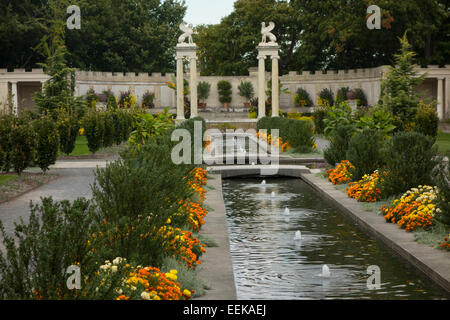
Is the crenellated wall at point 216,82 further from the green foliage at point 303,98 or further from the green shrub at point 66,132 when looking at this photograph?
the green shrub at point 66,132

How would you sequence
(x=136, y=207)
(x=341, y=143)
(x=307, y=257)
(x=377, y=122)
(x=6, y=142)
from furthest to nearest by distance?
(x=377, y=122) → (x=341, y=143) → (x=6, y=142) → (x=307, y=257) → (x=136, y=207)

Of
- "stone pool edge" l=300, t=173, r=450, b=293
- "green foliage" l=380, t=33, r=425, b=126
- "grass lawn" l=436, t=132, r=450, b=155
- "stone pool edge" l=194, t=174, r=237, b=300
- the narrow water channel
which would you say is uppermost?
"green foliage" l=380, t=33, r=425, b=126

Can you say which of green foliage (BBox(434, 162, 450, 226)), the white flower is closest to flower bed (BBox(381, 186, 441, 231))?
green foliage (BBox(434, 162, 450, 226))

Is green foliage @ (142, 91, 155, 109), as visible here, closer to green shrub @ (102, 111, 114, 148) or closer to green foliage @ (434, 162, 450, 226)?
green shrub @ (102, 111, 114, 148)

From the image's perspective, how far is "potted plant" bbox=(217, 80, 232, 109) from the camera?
169ft

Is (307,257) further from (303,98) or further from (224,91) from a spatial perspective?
(224,91)

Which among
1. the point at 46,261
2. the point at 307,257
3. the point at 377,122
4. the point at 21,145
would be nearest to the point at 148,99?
the point at 377,122

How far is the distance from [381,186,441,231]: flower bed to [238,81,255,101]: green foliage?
40.1m

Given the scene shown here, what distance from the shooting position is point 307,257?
9.30 m

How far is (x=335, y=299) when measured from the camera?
721cm

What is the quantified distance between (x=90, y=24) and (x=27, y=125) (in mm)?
35102

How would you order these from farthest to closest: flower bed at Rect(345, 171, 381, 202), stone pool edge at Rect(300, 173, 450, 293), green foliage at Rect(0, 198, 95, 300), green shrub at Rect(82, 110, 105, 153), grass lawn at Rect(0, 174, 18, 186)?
1. green shrub at Rect(82, 110, 105, 153)
2. grass lawn at Rect(0, 174, 18, 186)
3. flower bed at Rect(345, 171, 381, 202)
4. stone pool edge at Rect(300, 173, 450, 293)
5. green foliage at Rect(0, 198, 95, 300)

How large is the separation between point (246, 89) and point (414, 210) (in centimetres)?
4137

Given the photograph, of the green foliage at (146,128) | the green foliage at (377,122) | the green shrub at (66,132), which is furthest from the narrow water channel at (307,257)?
the green shrub at (66,132)
